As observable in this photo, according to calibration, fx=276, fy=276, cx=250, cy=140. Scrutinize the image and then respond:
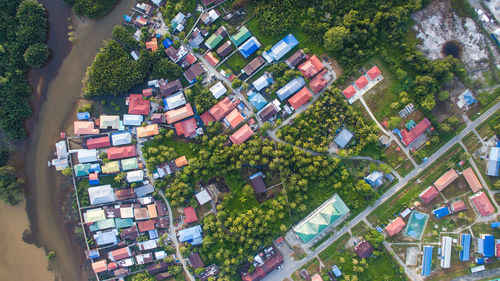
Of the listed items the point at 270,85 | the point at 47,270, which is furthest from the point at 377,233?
the point at 47,270

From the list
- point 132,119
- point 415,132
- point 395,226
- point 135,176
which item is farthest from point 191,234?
point 415,132

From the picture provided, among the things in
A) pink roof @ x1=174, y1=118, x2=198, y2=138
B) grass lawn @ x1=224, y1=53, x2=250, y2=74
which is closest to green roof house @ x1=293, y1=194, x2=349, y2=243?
pink roof @ x1=174, y1=118, x2=198, y2=138

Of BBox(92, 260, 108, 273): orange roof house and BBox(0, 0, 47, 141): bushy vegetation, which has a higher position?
A: BBox(0, 0, 47, 141): bushy vegetation

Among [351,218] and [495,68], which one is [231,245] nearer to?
[351,218]

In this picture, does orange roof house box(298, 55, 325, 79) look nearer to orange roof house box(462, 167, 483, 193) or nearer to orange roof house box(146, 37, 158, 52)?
orange roof house box(146, 37, 158, 52)

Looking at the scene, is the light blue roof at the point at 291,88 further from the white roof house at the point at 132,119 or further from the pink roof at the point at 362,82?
the white roof house at the point at 132,119

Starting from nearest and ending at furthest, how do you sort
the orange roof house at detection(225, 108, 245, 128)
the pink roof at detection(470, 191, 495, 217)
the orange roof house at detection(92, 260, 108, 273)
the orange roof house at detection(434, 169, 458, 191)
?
A: the pink roof at detection(470, 191, 495, 217) < the orange roof house at detection(434, 169, 458, 191) < the orange roof house at detection(225, 108, 245, 128) < the orange roof house at detection(92, 260, 108, 273)
